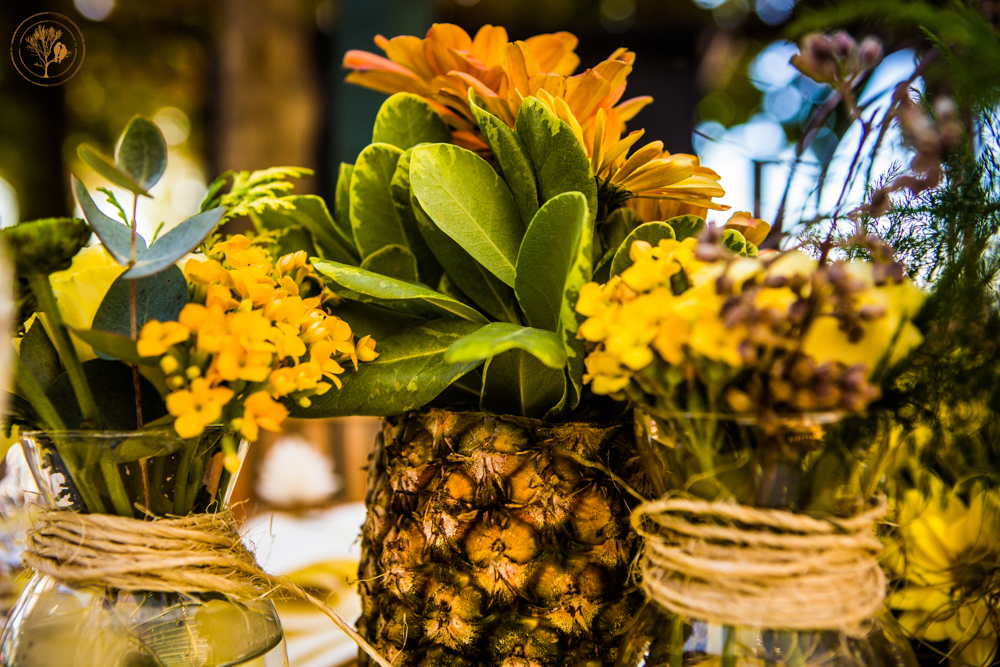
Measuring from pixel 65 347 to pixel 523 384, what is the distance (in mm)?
238

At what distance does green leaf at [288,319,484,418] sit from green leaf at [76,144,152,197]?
14 centimetres

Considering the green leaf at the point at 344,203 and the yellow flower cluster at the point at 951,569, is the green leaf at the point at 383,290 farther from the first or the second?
the yellow flower cluster at the point at 951,569

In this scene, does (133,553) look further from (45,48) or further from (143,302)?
(45,48)

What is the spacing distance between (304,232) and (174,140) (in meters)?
3.63

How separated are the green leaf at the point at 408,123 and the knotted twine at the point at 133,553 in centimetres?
26

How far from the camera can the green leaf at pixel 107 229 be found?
300 mm

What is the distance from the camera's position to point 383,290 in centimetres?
33

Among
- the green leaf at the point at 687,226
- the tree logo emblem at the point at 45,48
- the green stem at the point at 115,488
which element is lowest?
the green stem at the point at 115,488

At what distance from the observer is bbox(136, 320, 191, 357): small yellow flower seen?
0.89 feet

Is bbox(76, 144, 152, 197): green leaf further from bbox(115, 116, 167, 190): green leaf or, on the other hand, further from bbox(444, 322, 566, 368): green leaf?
bbox(444, 322, 566, 368): green leaf

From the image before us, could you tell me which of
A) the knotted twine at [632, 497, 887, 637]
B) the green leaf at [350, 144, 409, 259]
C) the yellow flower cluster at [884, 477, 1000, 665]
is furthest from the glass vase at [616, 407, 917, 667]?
the green leaf at [350, 144, 409, 259]

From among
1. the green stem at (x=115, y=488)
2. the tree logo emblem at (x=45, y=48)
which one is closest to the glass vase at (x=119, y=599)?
the green stem at (x=115, y=488)

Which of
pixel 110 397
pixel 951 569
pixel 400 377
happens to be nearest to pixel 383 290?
pixel 400 377

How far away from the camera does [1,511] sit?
0.57 m
